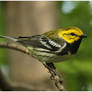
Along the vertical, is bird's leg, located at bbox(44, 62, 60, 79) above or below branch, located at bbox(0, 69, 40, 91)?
above

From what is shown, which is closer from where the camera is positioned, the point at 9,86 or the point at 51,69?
the point at 51,69

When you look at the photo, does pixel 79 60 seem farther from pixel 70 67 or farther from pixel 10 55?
pixel 10 55

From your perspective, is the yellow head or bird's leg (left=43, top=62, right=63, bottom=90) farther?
the yellow head

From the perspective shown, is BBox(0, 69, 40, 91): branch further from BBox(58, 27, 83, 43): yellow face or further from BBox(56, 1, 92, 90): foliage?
BBox(58, 27, 83, 43): yellow face

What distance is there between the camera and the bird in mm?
3703

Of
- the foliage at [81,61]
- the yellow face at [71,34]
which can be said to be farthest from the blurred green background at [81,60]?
the yellow face at [71,34]

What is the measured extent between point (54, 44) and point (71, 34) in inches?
10.0

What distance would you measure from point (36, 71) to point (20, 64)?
344mm

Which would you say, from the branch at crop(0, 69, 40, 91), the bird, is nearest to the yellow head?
the bird

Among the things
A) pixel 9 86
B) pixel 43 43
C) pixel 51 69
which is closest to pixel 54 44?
pixel 43 43

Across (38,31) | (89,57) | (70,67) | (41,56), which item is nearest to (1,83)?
(41,56)

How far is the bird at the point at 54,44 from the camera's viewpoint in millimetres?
3703

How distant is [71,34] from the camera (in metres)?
3.87

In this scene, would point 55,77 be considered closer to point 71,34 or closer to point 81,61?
point 71,34
